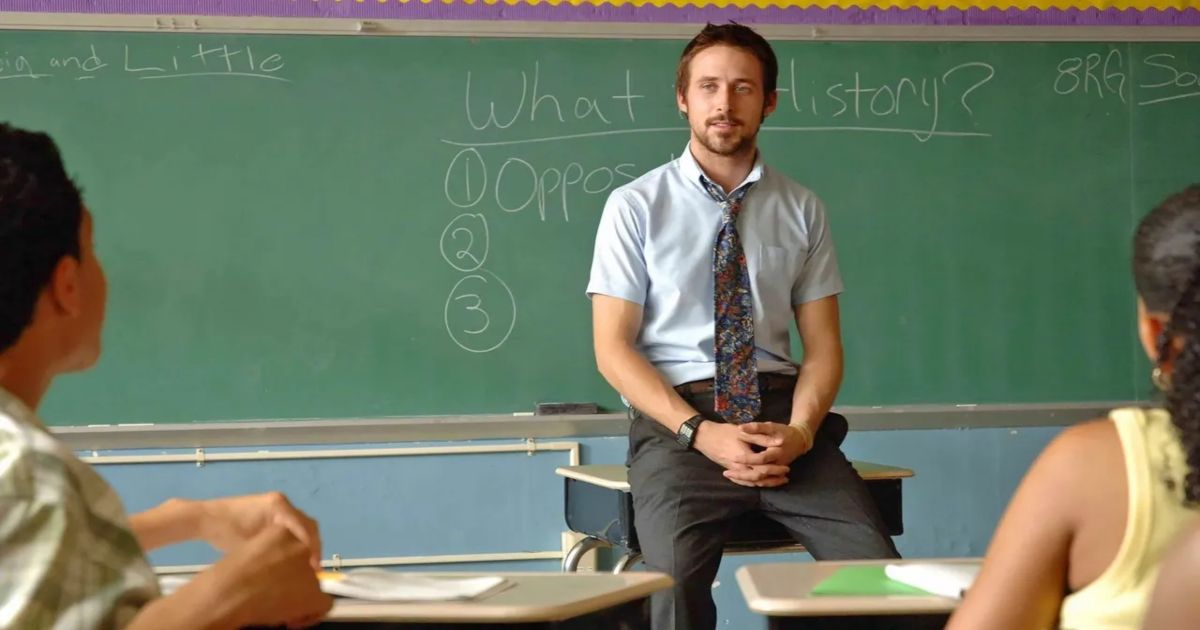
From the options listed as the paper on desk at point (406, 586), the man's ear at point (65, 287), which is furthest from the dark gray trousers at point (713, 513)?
the man's ear at point (65, 287)

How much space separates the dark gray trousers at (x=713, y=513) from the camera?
2.57 meters

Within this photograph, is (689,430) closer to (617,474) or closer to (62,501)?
(617,474)

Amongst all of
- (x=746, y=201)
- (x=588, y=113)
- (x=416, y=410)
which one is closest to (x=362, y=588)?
(x=746, y=201)

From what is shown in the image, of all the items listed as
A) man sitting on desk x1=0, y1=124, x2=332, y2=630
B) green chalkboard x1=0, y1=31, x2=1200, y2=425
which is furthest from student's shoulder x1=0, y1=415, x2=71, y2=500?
green chalkboard x1=0, y1=31, x2=1200, y2=425

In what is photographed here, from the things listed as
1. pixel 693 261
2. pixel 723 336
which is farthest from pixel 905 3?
pixel 723 336

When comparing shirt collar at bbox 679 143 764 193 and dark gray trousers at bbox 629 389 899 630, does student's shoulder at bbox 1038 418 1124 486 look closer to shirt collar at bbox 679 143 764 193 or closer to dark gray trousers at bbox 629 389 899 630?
dark gray trousers at bbox 629 389 899 630

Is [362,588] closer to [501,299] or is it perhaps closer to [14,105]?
[501,299]

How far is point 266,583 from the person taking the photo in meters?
1.14

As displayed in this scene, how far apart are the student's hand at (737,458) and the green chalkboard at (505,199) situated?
1060mm

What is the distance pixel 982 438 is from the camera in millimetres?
3824

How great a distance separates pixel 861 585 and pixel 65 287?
3.30ft

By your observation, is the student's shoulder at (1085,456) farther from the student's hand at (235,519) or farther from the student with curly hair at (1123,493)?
the student's hand at (235,519)

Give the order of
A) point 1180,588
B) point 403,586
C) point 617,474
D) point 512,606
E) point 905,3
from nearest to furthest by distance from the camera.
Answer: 1. point 1180,588
2. point 512,606
3. point 403,586
4. point 617,474
5. point 905,3

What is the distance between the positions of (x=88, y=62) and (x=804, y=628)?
277 centimetres
